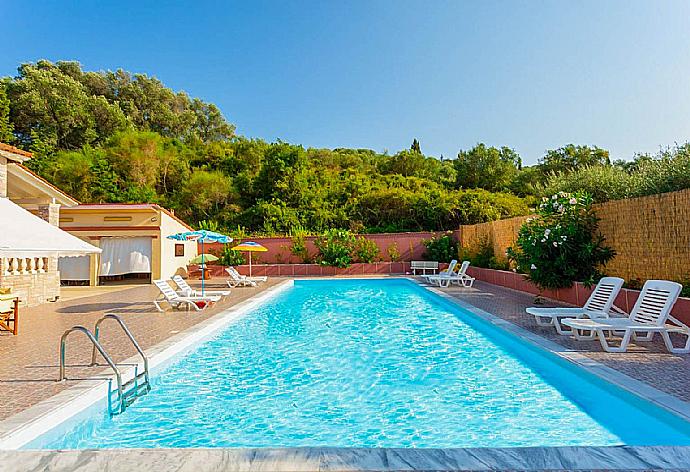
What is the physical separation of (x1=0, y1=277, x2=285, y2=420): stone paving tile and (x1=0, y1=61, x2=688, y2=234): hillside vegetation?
1241cm

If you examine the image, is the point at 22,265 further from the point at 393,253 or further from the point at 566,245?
the point at 393,253

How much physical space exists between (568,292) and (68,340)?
9.65 metres

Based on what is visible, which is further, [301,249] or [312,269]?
[301,249]

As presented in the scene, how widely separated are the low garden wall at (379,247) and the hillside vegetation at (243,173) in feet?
10.3

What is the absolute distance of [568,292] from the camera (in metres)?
9.90

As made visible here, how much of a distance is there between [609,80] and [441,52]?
5.23 metres

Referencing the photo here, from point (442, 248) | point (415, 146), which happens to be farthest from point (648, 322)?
point (415, 146)

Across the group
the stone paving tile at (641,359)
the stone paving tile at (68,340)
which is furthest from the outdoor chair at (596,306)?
the stone paving tile at (68,340)

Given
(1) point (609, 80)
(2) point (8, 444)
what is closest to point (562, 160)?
(1) point (609, 80)

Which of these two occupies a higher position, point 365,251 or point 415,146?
point 415,146

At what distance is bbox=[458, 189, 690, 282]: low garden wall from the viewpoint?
7152 millimetres

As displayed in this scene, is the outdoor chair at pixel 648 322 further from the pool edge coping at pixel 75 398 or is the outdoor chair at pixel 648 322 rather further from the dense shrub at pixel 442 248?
the dense shrub at pixel 442 248

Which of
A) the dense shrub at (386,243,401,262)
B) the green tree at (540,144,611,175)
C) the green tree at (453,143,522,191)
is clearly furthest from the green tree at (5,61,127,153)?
the green tree at (540,144,611,175)

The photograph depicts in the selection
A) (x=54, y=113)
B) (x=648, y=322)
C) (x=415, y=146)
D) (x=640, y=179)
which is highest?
(x=54, y=113)
